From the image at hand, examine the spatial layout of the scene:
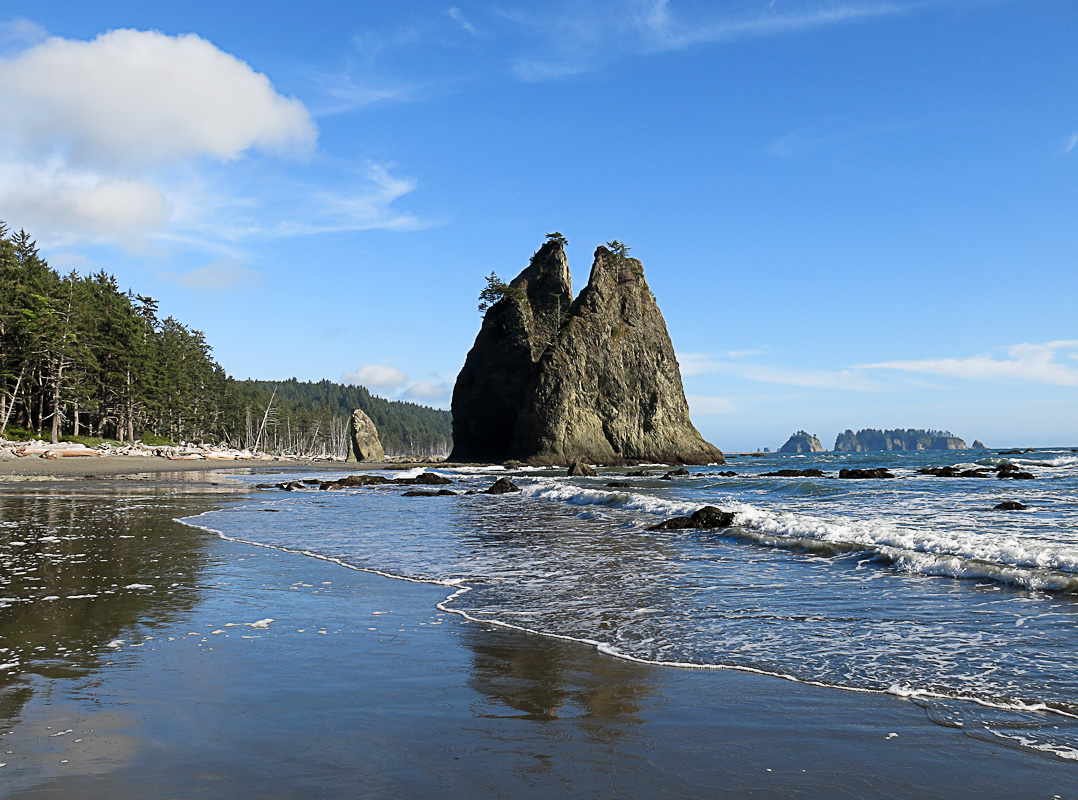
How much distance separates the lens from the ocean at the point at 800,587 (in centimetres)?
527

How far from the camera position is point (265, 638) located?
627cm

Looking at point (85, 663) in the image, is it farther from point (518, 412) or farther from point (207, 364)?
point (207, 364)

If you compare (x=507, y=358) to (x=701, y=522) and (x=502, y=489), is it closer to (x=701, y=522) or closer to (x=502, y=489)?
(x=502, y=489)

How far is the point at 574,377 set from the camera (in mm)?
73812

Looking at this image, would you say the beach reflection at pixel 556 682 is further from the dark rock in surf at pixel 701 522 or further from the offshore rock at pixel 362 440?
the offshore rock at pixel 362 440

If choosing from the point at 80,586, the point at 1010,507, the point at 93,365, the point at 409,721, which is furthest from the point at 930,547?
the point at 93,365

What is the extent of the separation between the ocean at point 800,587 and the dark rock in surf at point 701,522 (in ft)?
Result: 1.27

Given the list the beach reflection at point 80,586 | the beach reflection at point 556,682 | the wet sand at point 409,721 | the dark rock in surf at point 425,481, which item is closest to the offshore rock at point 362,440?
the dark rock in surf at point 425,481

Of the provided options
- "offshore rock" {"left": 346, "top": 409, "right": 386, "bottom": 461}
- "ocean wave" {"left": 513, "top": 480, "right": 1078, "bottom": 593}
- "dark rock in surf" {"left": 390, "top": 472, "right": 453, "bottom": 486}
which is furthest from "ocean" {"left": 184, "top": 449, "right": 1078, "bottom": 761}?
"offshore rock" {"left": 346, "top": 409, "right": 386, "bottom": 461}

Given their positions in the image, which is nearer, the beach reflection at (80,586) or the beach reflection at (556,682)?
the beach reflection at (556,682)

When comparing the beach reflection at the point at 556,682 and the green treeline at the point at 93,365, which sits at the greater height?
the green treeline at the point at 93,365

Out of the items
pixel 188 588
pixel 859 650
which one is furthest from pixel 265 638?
pixel 859 650

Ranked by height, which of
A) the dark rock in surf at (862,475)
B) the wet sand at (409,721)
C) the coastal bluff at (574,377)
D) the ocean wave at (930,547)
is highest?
the coastal bluff at (574,377)

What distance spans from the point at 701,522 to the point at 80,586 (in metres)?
12.5
